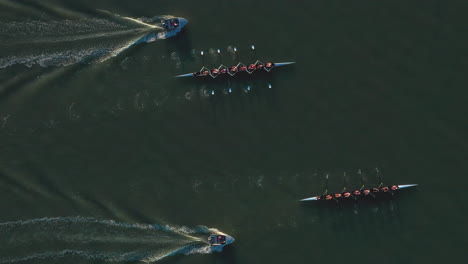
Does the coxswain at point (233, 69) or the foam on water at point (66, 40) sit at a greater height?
the foam on water at point (66, 40)

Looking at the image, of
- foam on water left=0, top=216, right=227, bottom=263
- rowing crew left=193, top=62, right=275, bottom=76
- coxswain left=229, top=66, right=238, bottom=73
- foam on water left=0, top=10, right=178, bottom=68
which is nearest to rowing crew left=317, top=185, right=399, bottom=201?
foam on water left=0, top=216, right=227, bottom=263

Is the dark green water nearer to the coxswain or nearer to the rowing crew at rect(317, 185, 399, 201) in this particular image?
the rowing crew at rect(317, 185, 399, 201)

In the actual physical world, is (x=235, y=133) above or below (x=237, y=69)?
below

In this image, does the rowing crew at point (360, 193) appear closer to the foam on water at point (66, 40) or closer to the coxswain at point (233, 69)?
the coxswain at point (233, 69)

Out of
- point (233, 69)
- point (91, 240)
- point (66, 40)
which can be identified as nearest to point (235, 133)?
point (233, 69)

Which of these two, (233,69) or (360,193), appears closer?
(360,193)

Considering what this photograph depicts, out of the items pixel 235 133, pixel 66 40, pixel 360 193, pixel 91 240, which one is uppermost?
pixel 66 40

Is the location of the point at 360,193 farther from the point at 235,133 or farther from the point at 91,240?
the point at 91,240

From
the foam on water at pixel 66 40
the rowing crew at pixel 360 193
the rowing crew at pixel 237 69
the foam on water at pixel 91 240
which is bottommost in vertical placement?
the foam on water at pixel 91 240

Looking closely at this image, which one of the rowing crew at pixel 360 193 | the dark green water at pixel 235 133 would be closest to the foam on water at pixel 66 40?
the dark green water at pixel 235 133

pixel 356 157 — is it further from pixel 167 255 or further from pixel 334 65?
pixel 167 255

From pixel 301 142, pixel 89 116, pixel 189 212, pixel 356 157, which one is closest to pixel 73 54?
pixel 89 116
